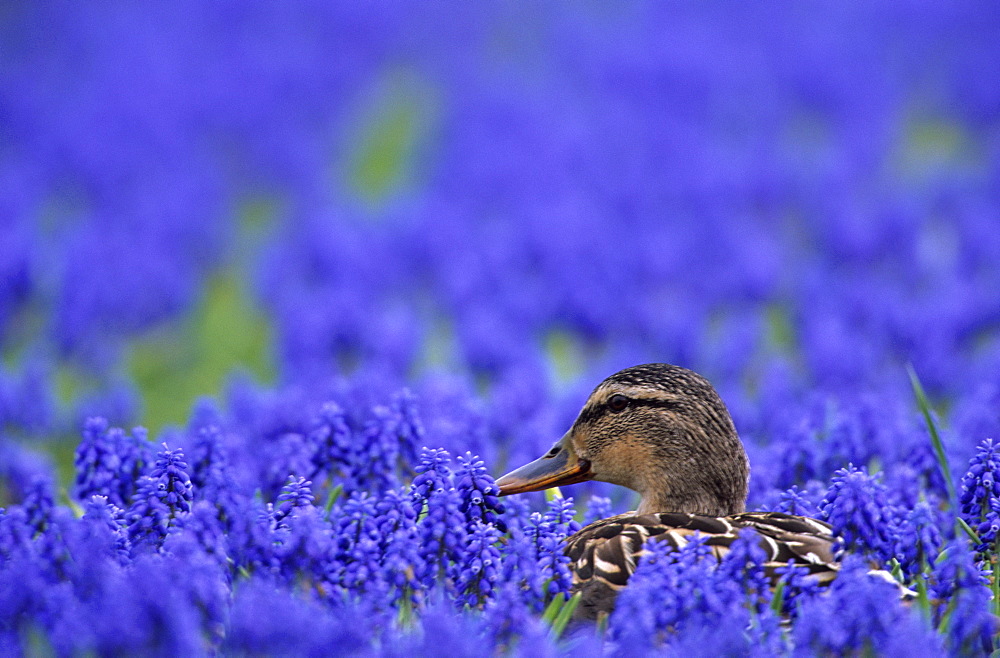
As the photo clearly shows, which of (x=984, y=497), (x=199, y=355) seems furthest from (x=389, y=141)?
(x=984, y=497)

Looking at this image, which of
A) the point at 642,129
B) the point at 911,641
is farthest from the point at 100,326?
the point at 642,129

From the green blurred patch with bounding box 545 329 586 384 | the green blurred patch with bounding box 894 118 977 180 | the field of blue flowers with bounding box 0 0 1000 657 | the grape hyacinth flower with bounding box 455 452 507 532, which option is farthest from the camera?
the green blurred patch with bounding box 894 118 977 180

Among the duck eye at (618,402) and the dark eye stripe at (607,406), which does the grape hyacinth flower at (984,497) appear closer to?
the dark eye stripe at (607,406)

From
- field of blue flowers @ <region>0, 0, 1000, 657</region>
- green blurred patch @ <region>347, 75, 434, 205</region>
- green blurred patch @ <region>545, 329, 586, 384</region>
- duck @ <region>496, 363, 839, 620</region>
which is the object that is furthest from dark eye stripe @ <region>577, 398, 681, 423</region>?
green blurred patch @ <region>347, 75, 434, 205</region>

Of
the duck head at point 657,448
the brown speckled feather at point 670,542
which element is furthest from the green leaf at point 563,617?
the duck head at point 657,448

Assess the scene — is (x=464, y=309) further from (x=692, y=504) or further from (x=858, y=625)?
(x=858, y=625)

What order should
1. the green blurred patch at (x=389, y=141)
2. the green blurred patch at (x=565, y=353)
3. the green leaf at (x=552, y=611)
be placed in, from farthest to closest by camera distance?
the green blurred patch at (x=389, y=141) → the green blurred patch at (x=565, y=353) → the green leaf at (x=552, y=611)

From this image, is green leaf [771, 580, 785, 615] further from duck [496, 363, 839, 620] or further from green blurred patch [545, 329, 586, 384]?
green blurred patch [545, 329, 586, 384]
